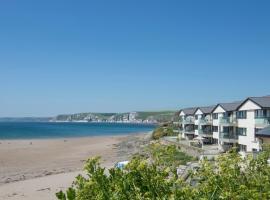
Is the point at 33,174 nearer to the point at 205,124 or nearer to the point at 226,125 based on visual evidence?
the point at 226,125

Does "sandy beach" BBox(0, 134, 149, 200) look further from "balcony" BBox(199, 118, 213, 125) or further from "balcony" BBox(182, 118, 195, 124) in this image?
"balcony" BBox(182, 118, 195, 124)

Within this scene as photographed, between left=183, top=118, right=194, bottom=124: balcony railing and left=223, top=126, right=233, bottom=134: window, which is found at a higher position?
left=183, top=118, right=194, bottom=124: balcony railing

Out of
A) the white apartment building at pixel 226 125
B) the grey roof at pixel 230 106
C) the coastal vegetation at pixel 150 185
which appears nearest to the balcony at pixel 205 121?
the white apartment building at pixel 226 125

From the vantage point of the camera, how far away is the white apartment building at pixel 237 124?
4188 centimetres

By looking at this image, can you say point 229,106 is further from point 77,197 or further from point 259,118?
point 77,197

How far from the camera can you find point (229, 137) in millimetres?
51344

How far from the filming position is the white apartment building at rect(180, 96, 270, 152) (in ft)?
137

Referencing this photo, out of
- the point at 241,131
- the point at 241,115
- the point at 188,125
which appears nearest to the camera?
the point at 241,131

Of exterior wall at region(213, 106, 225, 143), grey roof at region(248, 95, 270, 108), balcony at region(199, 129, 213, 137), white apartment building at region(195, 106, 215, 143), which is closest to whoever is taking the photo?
grey roof at region(248, 95, 270, 108)

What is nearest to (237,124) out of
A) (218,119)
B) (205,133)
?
(218,119)

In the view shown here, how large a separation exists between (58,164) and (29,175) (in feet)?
34.8

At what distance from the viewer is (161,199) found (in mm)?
Result: 5305

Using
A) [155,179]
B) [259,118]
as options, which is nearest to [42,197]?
[259,118]

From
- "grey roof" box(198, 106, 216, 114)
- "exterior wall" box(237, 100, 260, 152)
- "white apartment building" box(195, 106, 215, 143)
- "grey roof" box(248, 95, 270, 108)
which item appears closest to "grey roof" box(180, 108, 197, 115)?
"grey roof" box(198, 106, 216, 114)
